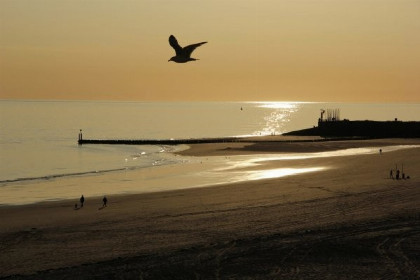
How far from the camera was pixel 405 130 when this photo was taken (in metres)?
100

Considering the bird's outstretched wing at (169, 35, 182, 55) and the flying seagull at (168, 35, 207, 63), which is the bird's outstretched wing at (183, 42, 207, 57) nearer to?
the flying seagull at (168, 35, 207, 63)

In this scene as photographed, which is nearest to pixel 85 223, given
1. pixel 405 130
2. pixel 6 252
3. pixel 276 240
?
pixel 6 252

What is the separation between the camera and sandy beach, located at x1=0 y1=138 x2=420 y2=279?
59.6 feet

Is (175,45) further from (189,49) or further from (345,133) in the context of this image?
(345,133)

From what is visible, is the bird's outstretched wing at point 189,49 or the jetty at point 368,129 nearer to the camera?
the bird's outstretched wing at point 189,49

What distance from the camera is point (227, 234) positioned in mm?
22734

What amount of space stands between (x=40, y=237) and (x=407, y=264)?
13.4m

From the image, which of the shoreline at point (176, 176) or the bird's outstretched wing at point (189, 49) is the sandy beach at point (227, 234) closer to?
the shoreline at point (176, 176)

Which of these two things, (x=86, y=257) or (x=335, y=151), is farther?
(x=335, y=151)

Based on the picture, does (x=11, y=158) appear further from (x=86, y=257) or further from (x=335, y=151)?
(x=86, y=257)

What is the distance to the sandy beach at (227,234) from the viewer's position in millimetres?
18172

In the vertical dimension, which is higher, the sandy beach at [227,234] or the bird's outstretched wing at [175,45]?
the bird's outstretched wing at [175,45]

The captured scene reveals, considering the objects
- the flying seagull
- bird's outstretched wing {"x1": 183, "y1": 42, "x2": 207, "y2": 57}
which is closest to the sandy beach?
the flying seagull

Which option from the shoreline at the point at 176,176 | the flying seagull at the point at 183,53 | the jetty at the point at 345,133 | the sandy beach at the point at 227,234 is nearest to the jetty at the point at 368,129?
the jetty at the point at 345,133
